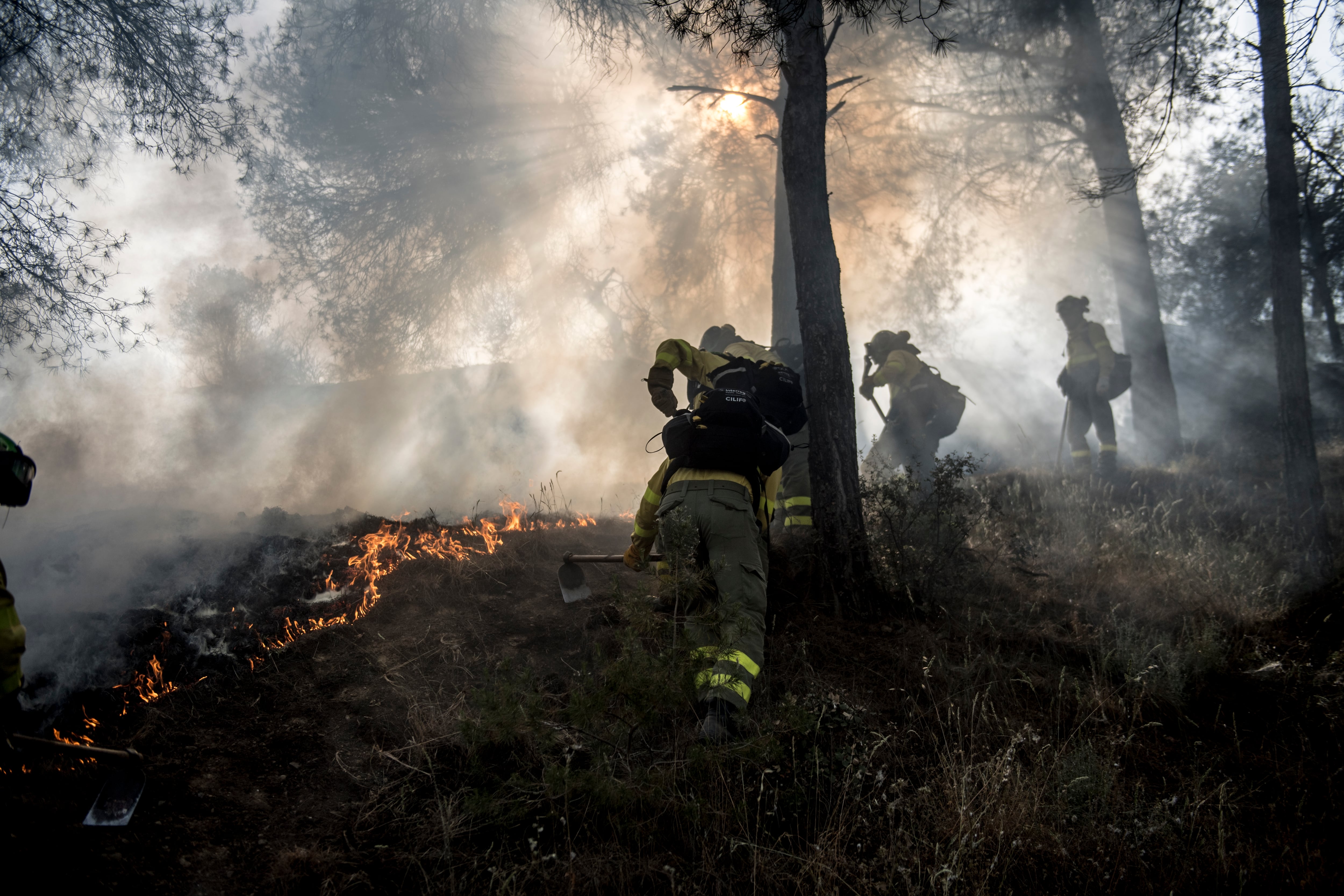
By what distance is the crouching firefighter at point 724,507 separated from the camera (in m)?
3.05

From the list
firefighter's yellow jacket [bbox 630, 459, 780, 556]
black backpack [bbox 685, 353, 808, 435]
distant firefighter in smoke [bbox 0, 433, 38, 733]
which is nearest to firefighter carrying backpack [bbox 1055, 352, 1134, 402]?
black backpack [bbox 685, 353, 808, 435]

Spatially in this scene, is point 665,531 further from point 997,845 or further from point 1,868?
point 1,868

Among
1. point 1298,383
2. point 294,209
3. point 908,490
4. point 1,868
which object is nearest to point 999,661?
point 908,490

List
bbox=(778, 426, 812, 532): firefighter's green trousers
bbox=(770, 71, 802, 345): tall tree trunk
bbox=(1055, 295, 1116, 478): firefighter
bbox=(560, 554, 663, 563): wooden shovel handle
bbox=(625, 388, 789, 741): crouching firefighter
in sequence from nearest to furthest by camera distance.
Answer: bbox=(625, 388, 789, 741): crouching firefighter → bbox=(560, 554, 663, 563): wooden shovel handle → bbox=(778, 426, 812, 532): firefighter's green trousers → bbox=(770, 71, 802, 345): tall tree trunk → bbox=(1055, 295, 1116, 478): firefighter

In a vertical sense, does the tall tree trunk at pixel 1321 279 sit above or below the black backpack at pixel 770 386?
above

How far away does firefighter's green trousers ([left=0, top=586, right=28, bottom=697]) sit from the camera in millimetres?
2170

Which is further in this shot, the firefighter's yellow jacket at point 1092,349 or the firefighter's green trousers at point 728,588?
the firefighter's yellow jacket at point 1092,349

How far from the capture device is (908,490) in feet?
15.1

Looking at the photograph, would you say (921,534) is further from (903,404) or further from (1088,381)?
(1088,381)

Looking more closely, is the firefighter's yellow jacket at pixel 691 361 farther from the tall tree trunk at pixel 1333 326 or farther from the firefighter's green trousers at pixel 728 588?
the tall tree trunk at pixel 1333 326

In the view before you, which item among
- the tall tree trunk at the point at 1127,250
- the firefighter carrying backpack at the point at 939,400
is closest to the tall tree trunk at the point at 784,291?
the firefighter carrying backpack at the point at 939,400

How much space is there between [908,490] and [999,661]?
4.49ft

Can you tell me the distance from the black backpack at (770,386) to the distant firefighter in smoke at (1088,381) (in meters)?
5.66

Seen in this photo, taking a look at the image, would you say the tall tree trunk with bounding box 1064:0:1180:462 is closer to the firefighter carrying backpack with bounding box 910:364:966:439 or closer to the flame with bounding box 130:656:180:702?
the firefighter carrying backpack with bounding box 910:364:966:439
